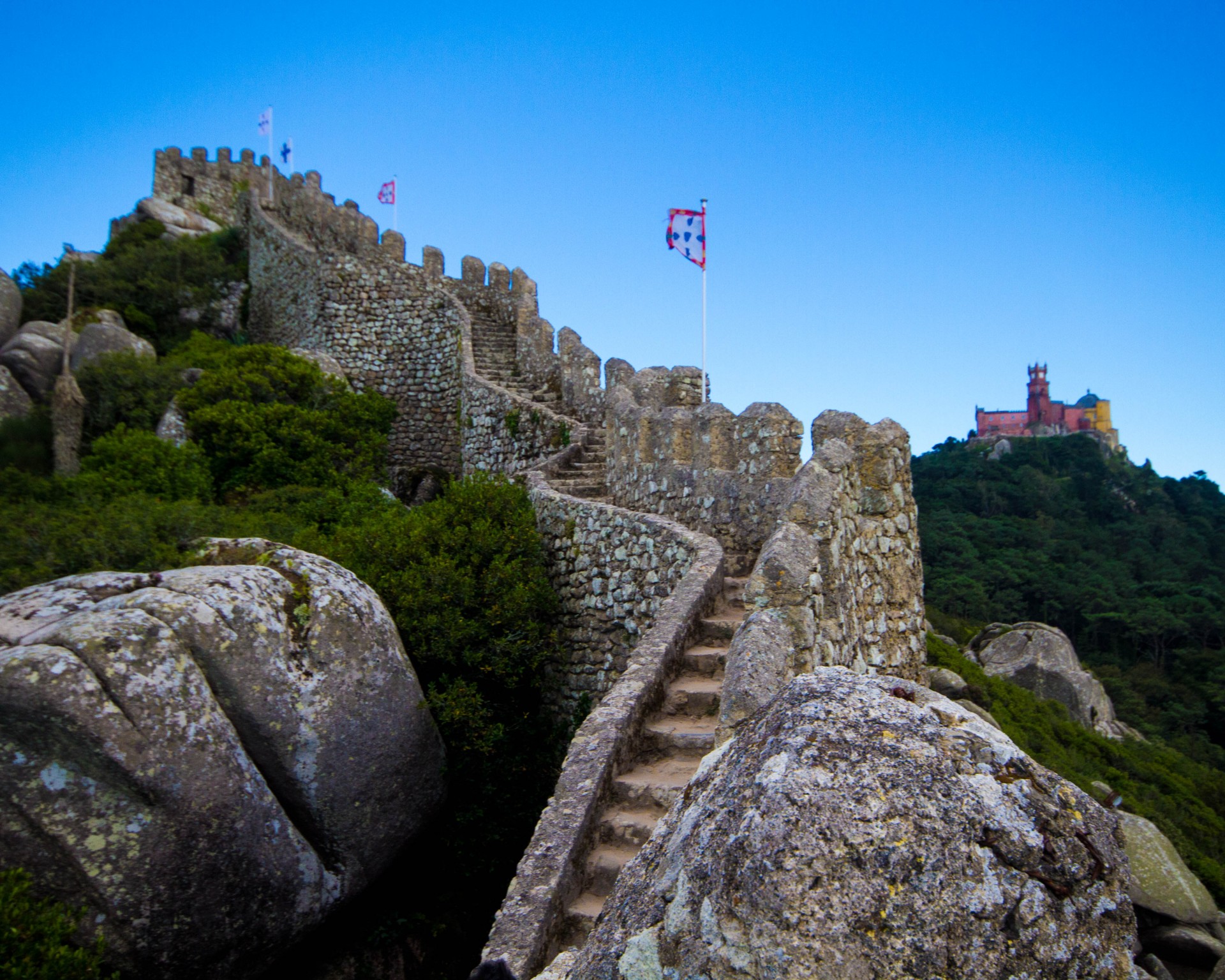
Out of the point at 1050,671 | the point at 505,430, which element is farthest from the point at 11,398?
the point at 1050,671

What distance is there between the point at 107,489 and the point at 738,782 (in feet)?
46.9

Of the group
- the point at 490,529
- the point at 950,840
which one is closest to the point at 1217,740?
the point at 490,529

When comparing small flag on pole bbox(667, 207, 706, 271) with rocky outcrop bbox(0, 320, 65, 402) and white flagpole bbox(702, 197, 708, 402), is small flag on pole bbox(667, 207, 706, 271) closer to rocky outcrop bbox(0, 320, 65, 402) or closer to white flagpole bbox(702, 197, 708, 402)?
white flagpole bbox(702, 197, 708, 402)

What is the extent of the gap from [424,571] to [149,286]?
18.4 meters

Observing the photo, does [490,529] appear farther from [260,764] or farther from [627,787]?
[627,787]

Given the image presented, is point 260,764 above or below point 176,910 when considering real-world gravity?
above

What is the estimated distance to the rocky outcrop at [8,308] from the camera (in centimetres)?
2253

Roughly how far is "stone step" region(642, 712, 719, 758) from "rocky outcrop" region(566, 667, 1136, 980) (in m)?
4.28

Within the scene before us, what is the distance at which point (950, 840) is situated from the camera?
72.9 inches

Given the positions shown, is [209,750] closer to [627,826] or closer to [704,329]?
[627,826]

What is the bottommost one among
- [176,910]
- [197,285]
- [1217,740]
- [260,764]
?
[1217,740]

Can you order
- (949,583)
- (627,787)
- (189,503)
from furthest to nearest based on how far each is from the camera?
(949,583) → (189,503) → (627,787)

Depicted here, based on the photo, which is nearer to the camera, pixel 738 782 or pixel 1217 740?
pixel 738 782

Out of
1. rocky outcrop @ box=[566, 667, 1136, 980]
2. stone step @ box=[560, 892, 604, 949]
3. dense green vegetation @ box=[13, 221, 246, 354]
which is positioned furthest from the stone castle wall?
dense green vegetation @ box=[13, 221, 246, 354]
